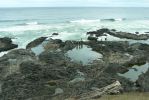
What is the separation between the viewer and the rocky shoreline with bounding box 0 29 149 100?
94.8 ft

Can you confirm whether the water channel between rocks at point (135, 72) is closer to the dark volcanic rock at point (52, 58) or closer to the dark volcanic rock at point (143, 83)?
the dark volcanic rock at point (143, 83)

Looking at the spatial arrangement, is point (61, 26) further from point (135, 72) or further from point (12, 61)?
point (135, 72)

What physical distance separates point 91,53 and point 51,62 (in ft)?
26.7

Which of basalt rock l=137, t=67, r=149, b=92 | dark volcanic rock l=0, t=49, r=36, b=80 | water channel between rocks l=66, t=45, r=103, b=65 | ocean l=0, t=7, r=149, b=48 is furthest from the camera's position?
ocean l=0, t=7, r=149, b=48

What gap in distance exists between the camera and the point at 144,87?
29.6 meters

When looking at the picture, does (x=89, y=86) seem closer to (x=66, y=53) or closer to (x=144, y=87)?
(x=144, y=87)

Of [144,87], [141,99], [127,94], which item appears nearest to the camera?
[141,99]

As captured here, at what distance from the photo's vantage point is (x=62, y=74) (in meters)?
33.4

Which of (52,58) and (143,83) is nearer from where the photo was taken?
→ (143,83)

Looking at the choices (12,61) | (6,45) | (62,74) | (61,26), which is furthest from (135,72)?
(61,26)

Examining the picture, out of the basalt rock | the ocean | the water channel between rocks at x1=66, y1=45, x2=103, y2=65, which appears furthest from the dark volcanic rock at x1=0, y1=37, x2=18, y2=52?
the basalt rock

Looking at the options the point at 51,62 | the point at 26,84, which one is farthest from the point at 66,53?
the point at 26,84

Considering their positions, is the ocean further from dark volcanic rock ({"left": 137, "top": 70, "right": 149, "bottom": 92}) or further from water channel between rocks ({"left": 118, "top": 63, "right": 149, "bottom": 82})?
dark volcanic rock ({"left": 137, "top": 70, "right": 149, "bottom": 92})

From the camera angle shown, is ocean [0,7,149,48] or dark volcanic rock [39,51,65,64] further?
ocean [0,7,149,48]
